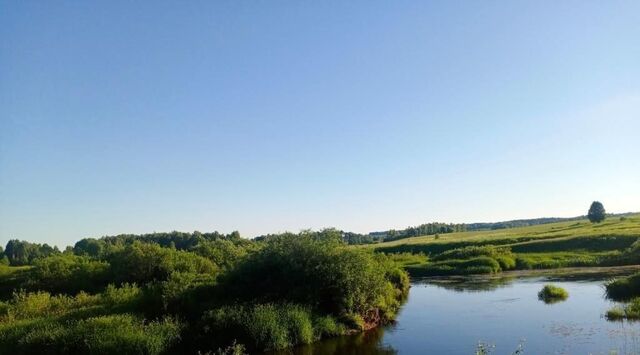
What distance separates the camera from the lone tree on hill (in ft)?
398

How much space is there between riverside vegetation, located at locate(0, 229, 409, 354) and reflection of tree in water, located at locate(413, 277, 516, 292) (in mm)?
13229

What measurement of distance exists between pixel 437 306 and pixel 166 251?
21243 mm

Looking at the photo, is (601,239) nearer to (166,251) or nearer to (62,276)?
(166,251)

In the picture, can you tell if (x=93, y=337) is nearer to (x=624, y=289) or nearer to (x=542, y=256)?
(x=624, y=289)

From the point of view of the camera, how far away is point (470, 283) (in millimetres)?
55219

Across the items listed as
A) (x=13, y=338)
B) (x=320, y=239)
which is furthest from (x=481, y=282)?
(x=13, y=338)

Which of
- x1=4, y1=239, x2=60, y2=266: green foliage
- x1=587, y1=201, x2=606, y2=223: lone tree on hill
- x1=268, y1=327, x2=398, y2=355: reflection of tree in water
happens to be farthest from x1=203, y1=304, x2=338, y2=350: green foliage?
x1=4, y1=239, x2=60, y2=266: green foliage

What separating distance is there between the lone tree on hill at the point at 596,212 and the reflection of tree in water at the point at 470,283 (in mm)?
74395

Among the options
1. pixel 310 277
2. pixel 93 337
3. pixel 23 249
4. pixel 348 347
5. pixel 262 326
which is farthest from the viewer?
pixel 23 249

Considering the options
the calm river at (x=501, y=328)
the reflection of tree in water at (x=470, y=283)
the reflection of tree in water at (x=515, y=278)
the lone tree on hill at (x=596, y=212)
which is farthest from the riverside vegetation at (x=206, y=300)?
the lone tree on hill at (x=596, y=212)

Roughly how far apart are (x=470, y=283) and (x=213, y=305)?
108 ft

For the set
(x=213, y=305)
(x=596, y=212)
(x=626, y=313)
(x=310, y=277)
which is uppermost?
(x=596, y=212)

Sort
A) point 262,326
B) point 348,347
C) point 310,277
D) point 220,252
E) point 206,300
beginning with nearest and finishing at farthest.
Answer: point 262,326 → point 348,347 → point 206,300 → point 310,277 → point 220,252

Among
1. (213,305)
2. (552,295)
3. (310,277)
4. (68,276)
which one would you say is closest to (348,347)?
(310,277)
